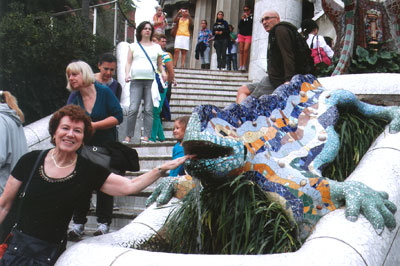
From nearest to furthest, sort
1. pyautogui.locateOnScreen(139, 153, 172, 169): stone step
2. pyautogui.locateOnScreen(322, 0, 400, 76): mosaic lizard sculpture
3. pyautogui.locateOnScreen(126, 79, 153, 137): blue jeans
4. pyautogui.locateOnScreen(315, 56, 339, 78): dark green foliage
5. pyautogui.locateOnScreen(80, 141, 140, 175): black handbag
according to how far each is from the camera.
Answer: pyautogui.locateOnScreen(80, 141, 140, 175): black handbag, pyautogui.locateOnScreen(322, 0, 400, 76): mosaic lizard sculpture, pyautogui.locateOnScreen(315, 56, 339, 78): dark green foliage, pyautogui.locateOnScreen(139, 153, 172, 169): stone step, pyautogui.locateOnScreen(126, 79, 153, 137): blue jeans

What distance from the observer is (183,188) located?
185 inches

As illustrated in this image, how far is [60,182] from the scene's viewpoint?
3734mm

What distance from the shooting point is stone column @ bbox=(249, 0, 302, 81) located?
44.7 ft

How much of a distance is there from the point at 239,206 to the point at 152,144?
4394 millimetres

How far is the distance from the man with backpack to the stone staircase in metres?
1.88

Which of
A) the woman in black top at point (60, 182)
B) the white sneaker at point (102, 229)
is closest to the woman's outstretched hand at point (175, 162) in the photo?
the woman in black top at point (60, 182)

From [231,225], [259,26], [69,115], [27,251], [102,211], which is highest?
[259,26]

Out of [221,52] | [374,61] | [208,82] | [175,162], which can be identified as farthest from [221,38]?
[175,162]

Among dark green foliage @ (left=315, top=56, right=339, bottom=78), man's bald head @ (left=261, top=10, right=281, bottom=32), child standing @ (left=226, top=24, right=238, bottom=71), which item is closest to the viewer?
man's bald head @ (left=261, top=10, right=281, bottom=32)

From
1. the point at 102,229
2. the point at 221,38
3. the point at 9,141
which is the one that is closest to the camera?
the point at 9,141

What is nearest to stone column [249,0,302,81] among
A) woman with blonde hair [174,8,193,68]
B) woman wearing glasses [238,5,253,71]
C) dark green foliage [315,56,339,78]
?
woman wearing glasses [238,5,253,71]

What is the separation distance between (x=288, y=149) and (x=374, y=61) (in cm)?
310

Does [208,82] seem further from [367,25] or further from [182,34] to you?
[367,25]

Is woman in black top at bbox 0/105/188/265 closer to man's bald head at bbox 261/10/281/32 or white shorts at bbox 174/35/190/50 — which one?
man's bald head at bbox 261/10/281/32
